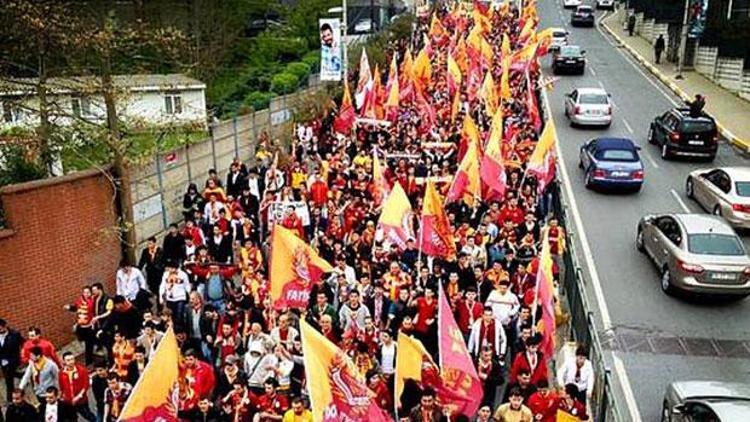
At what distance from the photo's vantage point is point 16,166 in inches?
614

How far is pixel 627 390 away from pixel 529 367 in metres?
2.84

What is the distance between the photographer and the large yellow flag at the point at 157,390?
8781 mm

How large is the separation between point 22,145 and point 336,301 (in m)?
7.14

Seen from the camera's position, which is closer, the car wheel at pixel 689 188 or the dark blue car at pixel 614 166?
the car wheel at pixel 689 188

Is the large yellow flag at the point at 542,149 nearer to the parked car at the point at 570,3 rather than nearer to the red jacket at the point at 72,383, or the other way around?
the red jacket at the point at 72,383

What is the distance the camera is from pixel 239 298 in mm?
12258

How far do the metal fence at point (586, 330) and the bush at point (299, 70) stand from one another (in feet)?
Answer: 86.0

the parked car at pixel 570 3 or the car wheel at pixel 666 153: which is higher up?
the parked car at pixel 570 3

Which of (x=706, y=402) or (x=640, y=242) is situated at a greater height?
(x=706, y=402)

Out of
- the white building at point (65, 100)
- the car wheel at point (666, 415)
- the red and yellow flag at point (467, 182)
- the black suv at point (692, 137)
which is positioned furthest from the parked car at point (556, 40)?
the car wheel at point (666, 415)

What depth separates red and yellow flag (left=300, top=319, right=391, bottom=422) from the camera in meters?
8.23

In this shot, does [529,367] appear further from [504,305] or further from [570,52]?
[570,52]

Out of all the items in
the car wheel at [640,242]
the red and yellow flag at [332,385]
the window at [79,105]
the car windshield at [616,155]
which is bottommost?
the car wheel at [640,242]

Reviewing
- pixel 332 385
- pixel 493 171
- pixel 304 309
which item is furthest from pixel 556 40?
pixel 332 385
